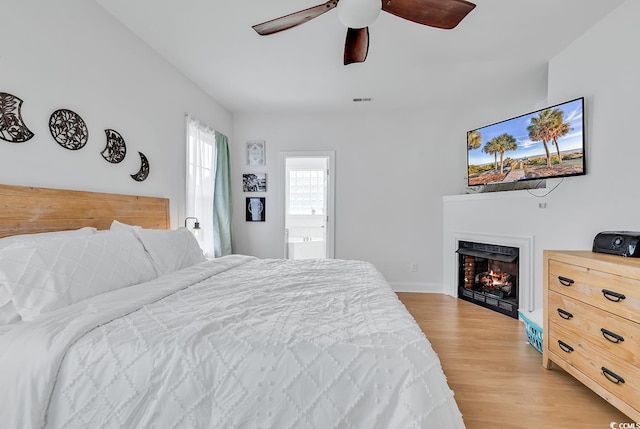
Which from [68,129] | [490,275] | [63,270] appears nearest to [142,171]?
[68,129]

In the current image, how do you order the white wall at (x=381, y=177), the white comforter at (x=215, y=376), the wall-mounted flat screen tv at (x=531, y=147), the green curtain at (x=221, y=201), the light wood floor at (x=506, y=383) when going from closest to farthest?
the white comforter at (x=215, y=376) < the light wood floor at (x=506, y=383) < the wall-mounted flat screen tv at (x=531, y=147) < the green curtain at (x=221, y=201) < the white wall at (x=381, y=177)

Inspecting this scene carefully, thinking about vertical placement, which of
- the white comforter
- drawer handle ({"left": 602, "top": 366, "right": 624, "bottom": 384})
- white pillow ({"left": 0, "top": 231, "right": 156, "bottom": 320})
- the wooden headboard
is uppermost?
the wooden headboard

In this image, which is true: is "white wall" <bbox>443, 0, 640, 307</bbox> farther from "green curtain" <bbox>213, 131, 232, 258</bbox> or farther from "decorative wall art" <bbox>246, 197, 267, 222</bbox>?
"green curtain" <bbox>213, 131, 232, 258</bbox>

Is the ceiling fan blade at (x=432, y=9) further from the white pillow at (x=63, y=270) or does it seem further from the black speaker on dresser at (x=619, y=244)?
the white pillow at (x=63, y=270)

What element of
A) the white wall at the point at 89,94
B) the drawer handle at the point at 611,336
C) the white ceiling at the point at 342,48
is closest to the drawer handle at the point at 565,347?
the drawer handle at the point at 611,336

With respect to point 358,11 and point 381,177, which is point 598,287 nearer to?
point 358,11

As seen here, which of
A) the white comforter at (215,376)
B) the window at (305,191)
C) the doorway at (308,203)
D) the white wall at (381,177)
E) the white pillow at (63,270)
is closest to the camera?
the white comforter at (215,376)

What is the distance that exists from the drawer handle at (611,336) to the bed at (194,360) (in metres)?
1.25

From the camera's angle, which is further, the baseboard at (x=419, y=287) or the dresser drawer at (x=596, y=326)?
the baseboard at (x=419, y=287)

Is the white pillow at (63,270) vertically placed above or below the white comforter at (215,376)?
above

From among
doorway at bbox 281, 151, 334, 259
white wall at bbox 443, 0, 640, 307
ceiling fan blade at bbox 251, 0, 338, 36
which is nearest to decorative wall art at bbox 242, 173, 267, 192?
doorway at bbox 281, 151, 334, 259

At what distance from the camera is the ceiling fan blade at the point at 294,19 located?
1633 mm

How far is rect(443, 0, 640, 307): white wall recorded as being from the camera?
2023mm

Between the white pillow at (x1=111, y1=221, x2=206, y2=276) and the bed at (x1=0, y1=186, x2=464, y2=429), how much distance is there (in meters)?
0.49
